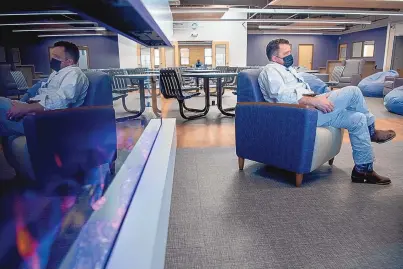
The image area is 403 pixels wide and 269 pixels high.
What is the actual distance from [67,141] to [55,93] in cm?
16

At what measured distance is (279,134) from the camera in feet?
7.62

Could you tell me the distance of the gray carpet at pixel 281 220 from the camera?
1.42 m

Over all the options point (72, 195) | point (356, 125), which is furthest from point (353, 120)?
point (72, 195)

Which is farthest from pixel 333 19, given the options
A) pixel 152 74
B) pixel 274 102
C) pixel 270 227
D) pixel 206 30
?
pixel 270 227

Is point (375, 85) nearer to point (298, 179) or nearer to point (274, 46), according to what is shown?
point (274, 46)

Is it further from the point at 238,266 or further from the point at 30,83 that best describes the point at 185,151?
the point at 30,83

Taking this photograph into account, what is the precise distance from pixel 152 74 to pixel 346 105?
8.41 feet

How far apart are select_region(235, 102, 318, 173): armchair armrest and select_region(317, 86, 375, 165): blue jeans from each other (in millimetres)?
280

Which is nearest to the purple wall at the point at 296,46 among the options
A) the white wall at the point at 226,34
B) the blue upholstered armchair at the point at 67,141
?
the white wall at the point at 226,34

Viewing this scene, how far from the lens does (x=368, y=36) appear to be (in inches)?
619

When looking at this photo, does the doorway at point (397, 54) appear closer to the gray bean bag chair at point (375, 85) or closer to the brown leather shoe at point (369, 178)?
the gray bean bag chair at point (375, 85)

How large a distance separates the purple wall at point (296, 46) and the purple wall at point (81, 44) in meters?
18.1

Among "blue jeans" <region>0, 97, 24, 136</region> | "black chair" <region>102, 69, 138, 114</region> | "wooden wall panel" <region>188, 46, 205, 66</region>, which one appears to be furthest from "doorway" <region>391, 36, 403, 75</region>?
"blue jeans" <region>0, 97, 24, 136</region>

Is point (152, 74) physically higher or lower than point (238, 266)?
higher
